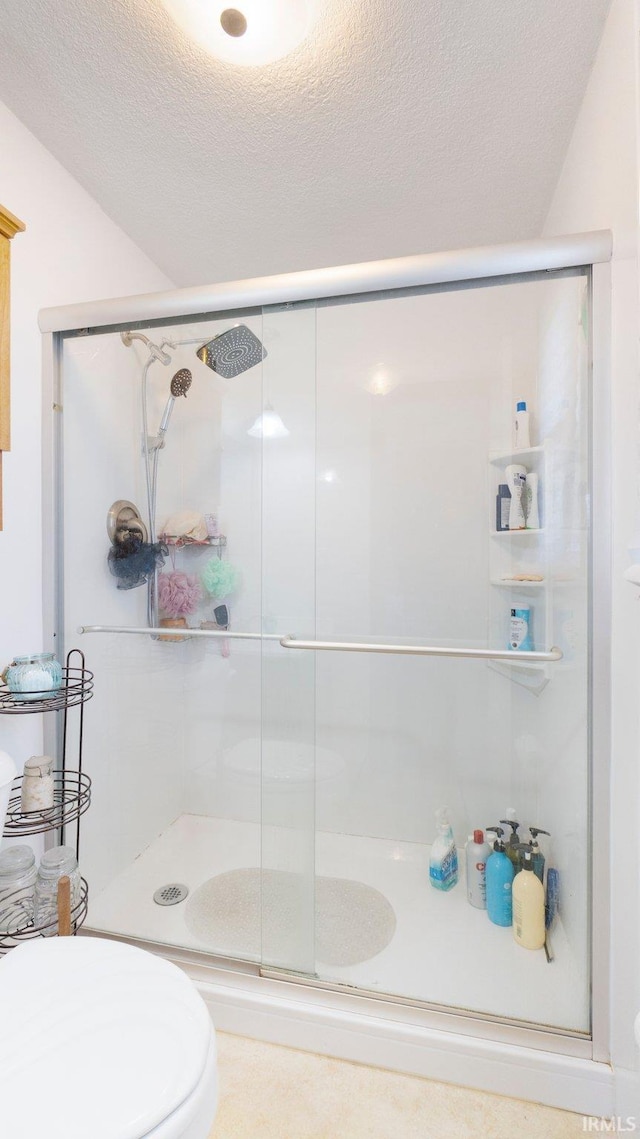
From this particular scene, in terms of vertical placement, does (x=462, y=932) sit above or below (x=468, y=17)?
below

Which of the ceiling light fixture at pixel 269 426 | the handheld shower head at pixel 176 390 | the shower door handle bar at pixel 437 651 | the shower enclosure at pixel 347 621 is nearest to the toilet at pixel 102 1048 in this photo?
the shower enclosure at pixel 347 621

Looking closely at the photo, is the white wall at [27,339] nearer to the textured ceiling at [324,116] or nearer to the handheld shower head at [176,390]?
the textured ceiling at [324,116]

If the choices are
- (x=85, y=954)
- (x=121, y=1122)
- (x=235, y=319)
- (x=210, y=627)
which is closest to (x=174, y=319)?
(x=235, y=319)

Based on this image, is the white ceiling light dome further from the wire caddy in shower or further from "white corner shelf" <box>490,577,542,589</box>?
the wire caddy in shower

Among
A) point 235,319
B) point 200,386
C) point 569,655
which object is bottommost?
point 569,655

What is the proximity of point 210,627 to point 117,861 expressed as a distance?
2.68ft

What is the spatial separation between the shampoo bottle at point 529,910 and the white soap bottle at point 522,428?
3.51 feet

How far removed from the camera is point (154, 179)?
1577 mm

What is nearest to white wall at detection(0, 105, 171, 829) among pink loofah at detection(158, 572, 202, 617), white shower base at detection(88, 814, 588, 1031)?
pink loofah at detection(158, 572, 202, 617)

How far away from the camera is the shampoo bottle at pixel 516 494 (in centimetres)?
135

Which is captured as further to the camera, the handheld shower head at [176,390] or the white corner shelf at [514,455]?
the handheld shower head at [176,390]

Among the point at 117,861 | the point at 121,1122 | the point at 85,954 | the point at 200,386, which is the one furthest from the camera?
the point at 117,861

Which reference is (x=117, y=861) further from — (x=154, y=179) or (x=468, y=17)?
(x=468, y=17)

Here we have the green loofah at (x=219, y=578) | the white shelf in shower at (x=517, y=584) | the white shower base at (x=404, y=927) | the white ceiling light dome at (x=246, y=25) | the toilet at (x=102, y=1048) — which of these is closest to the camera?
the toilet at (x=102, y=1048)
